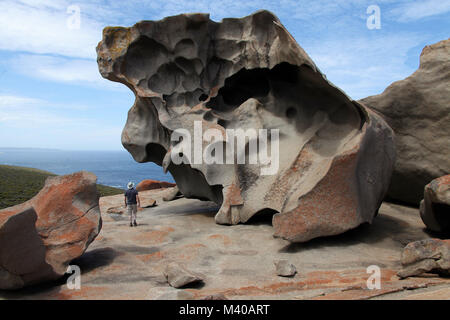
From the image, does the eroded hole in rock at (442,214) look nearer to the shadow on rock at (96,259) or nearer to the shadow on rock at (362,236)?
the shadow on rock at (362,236)

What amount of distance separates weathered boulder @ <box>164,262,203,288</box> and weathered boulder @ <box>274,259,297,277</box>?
987 mm

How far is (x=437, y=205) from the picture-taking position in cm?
611

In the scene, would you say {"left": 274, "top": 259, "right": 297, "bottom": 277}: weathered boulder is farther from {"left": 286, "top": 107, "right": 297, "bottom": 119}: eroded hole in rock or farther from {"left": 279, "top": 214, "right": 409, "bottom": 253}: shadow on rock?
{"left": 286, "top": 107, "right": 297, "bottom": 119}: eroded hole in rock

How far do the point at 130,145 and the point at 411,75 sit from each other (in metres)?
6.50

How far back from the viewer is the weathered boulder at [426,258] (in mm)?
4465

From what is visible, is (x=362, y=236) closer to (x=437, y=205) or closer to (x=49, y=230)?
(x=437, y=205)

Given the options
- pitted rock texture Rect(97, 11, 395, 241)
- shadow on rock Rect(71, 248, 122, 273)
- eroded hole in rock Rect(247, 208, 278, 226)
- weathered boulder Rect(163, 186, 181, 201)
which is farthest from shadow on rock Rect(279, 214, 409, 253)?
weathered boulder Rect(163, 186, 181, 201)

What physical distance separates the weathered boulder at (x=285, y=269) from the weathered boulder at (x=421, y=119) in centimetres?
499

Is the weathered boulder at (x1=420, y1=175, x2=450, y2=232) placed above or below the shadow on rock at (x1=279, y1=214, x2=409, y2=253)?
above

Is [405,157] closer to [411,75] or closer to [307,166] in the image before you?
[411,75]

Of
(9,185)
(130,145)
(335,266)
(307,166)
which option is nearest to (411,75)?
(307,166)

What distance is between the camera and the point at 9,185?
1716 centimetres

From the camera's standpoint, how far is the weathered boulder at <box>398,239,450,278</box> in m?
4.46

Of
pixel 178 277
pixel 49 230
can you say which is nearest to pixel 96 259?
pixel 49 230
